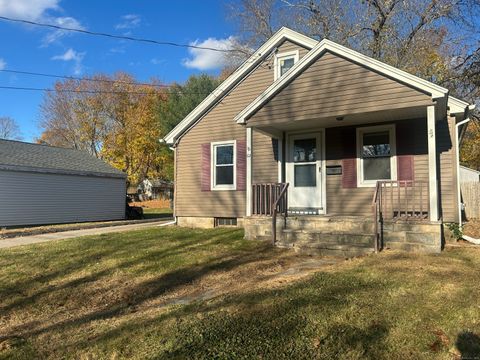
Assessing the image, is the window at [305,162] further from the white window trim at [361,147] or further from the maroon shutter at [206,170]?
the maroon shutter at [206,170]

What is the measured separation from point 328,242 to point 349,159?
2.94m

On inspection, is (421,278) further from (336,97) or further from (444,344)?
(336,97)

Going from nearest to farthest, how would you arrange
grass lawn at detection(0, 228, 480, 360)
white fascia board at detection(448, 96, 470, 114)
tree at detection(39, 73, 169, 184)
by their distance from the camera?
1. grass lawn at detection(0, 228, 480, 360)
2. white fascia board at detection(448, 96, 470, 114)
3. tree at detection(39, 73, 169, 184)

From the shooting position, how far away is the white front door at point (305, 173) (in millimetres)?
9961

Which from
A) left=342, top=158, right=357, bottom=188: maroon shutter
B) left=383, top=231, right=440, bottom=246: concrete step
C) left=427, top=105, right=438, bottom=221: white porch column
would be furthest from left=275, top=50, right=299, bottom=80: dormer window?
left=383, top=231, right=440, bottom=246: concrete step

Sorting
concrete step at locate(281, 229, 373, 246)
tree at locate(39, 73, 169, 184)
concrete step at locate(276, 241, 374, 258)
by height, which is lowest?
concrete step at locate(276, 241, 374, 258)

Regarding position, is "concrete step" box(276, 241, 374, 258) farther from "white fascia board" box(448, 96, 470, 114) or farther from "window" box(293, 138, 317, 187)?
"white fascia board" box(448, 96, 470, 114)

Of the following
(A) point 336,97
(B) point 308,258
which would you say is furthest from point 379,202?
(A) point 336,97

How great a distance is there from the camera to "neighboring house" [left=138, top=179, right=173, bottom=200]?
143 feet

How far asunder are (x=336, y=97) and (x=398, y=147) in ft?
6.66

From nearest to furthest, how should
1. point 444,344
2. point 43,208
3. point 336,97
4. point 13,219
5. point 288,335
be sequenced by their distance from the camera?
point 444,344 → point 288,335 → point 336,97 → point 13,219 → point 43,208

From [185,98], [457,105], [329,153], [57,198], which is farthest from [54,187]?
[185,98]

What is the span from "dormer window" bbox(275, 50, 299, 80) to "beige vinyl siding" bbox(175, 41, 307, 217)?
0.17m

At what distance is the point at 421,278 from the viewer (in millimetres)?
5137
